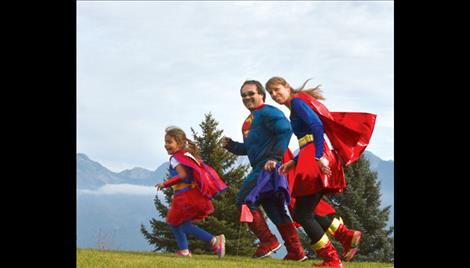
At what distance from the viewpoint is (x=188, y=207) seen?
7.44m

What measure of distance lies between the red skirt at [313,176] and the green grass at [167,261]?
0.96m

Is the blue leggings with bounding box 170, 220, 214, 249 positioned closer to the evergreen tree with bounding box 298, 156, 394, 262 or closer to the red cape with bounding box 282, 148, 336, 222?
the red cape with bounding box 282, 148, 336, 222

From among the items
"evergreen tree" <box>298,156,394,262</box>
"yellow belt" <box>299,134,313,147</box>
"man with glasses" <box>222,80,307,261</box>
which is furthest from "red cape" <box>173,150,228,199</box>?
"evergreen tree" <box>298,156,394,262</box>

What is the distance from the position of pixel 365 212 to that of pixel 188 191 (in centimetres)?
665

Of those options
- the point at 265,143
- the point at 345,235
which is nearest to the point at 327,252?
the point at 345,235

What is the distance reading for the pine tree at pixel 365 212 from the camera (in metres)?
12.9

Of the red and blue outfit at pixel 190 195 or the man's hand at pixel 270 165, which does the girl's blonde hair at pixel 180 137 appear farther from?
the man's hand at pixel 270 165

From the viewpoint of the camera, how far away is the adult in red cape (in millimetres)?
6375
